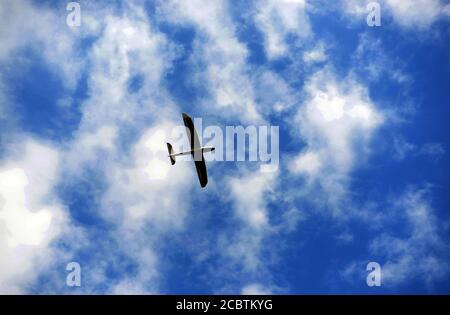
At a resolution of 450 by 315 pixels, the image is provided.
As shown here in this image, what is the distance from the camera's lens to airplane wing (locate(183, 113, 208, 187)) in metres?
44.4

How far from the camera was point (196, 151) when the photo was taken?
1827 inches

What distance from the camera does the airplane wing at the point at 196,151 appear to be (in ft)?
146

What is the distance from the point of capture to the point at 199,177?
48750mm

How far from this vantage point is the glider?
146 ft
